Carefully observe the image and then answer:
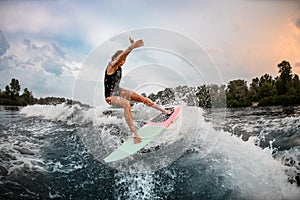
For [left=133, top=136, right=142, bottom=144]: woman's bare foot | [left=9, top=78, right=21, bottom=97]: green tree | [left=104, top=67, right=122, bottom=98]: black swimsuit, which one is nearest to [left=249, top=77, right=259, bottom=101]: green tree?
[left=133, top=136, right=142, bottom=144]: woman's bare foot

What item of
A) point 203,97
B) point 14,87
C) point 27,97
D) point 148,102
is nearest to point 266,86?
point 203,97

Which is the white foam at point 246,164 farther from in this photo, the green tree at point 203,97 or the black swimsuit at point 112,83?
the black swimsuit at point 112,83

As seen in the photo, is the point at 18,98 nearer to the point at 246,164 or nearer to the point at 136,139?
the point at 136,139

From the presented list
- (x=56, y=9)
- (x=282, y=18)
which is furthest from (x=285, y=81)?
(x=56, y=9)

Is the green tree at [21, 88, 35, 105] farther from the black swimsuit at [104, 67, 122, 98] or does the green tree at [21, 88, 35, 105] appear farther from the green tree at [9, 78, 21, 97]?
the black swimsuit at [104, 67, 122, 98]

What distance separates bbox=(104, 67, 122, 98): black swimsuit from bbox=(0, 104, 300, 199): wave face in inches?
10.5

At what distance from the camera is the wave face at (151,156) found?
2.53 meters

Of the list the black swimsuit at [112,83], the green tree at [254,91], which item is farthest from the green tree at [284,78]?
the black swimsuit at [112,83]

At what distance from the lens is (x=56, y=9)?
Answer: 2.63 metres

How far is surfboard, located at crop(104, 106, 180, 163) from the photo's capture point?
2506mm

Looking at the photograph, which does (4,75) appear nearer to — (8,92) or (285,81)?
(8,92)

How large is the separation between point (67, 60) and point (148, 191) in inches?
56.8

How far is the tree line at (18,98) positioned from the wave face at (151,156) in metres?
0.07

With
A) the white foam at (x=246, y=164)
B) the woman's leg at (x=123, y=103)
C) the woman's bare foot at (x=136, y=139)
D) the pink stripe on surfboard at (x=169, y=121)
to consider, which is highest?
the woman's leg at (x=123, y=103)
